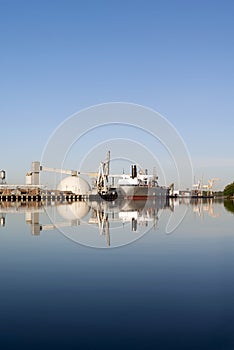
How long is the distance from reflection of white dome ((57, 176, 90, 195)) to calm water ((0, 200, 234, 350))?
371 feet

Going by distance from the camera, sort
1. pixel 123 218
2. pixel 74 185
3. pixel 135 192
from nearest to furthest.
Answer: pixel 123 218 < pixel 135 192 < pixel 74 185

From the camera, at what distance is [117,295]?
28.5 feet

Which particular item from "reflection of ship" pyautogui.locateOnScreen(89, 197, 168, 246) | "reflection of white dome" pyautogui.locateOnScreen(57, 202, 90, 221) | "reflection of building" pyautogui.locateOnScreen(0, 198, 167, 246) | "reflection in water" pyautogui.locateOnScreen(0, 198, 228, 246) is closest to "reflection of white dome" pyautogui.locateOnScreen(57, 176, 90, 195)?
"reflection of white dome" pyautogui.locateOnScreen(57, 202, 90, 221)

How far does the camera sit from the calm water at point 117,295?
6270 millimetres

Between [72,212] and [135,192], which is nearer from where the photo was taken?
[72,212]

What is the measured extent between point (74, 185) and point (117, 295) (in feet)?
401

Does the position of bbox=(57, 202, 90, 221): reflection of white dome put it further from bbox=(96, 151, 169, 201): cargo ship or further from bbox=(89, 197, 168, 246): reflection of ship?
bbox=(96, 151, 169, 201): cargo ship

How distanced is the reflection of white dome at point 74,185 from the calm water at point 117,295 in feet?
371

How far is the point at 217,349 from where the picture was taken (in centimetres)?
580

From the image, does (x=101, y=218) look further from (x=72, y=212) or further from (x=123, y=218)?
(x=72, y=212)

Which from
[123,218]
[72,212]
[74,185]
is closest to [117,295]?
[123,218]

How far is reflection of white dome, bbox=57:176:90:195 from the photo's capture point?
426 feet

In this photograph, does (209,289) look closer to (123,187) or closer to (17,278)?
(17,278)

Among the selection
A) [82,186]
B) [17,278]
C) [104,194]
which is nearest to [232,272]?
[17,278]
